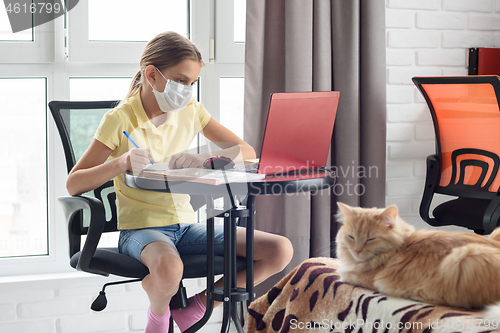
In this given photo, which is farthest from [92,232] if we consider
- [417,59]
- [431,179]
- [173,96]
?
[417,59]

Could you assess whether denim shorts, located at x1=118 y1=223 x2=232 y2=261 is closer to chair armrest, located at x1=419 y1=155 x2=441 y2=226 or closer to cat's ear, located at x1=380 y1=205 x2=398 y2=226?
cat's ear, located at x1=380 y1=205 x2=398 y2=226

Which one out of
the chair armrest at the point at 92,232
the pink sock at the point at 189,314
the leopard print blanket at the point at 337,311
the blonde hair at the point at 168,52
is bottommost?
the pink sock at the point at 189,314

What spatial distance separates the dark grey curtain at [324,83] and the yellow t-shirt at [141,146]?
468 millimetres

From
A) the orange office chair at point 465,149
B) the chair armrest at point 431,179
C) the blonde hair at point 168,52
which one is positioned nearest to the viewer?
the blonde hair at point 168,52

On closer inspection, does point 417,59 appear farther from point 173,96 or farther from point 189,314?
point 189,314

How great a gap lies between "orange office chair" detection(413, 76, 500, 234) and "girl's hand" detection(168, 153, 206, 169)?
0.94 metres

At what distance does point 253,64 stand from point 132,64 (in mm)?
503

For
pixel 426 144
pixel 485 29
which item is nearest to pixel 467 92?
pixel 426 144

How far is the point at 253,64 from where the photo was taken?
182cm

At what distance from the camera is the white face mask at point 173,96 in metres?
1.39

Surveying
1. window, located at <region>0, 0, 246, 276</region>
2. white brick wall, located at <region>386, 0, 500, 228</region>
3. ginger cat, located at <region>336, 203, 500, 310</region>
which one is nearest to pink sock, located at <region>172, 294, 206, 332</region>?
ginger cat, located at <region>336, 203, 500, 310</region>

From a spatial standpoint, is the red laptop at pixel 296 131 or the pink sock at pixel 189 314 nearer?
the red laptop at pixel 296 131

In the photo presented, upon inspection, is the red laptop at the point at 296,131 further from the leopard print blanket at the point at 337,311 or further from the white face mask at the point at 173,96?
the white face mask at the point at 173,96

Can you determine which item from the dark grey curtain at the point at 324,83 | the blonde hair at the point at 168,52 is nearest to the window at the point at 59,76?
the dark grey curtain at the point at 324,83
